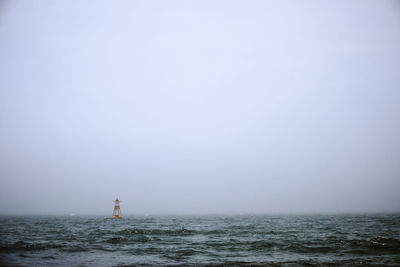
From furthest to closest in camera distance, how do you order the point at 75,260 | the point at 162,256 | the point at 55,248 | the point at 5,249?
the point at 55,248 → the point at 5,249 → the point at 162,256 → the point at 75,260

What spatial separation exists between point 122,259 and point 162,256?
Answer: 2819 millimetres

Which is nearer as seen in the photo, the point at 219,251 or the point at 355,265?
the point at 355,265

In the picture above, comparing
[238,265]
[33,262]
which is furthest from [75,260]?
[238,265]

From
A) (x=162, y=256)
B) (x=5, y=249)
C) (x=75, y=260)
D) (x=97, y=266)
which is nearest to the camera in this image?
(x=97, y=266)

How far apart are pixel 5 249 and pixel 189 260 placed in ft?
49.6

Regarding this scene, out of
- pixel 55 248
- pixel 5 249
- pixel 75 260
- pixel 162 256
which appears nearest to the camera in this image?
pixel 75 260

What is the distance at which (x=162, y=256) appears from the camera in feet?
61.8

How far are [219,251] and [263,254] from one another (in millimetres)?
3479

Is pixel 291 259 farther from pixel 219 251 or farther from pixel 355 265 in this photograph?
pixel 219 251

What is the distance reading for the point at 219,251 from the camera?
2091cm

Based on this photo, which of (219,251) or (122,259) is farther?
(219,251)

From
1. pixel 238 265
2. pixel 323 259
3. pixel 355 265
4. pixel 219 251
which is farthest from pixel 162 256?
pixel 355 265

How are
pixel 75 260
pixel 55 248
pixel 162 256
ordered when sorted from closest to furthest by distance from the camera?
pixel 75 260 → pixel 162 256 → pixel 55 248

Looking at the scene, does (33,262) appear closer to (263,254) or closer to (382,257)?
(263,254)
